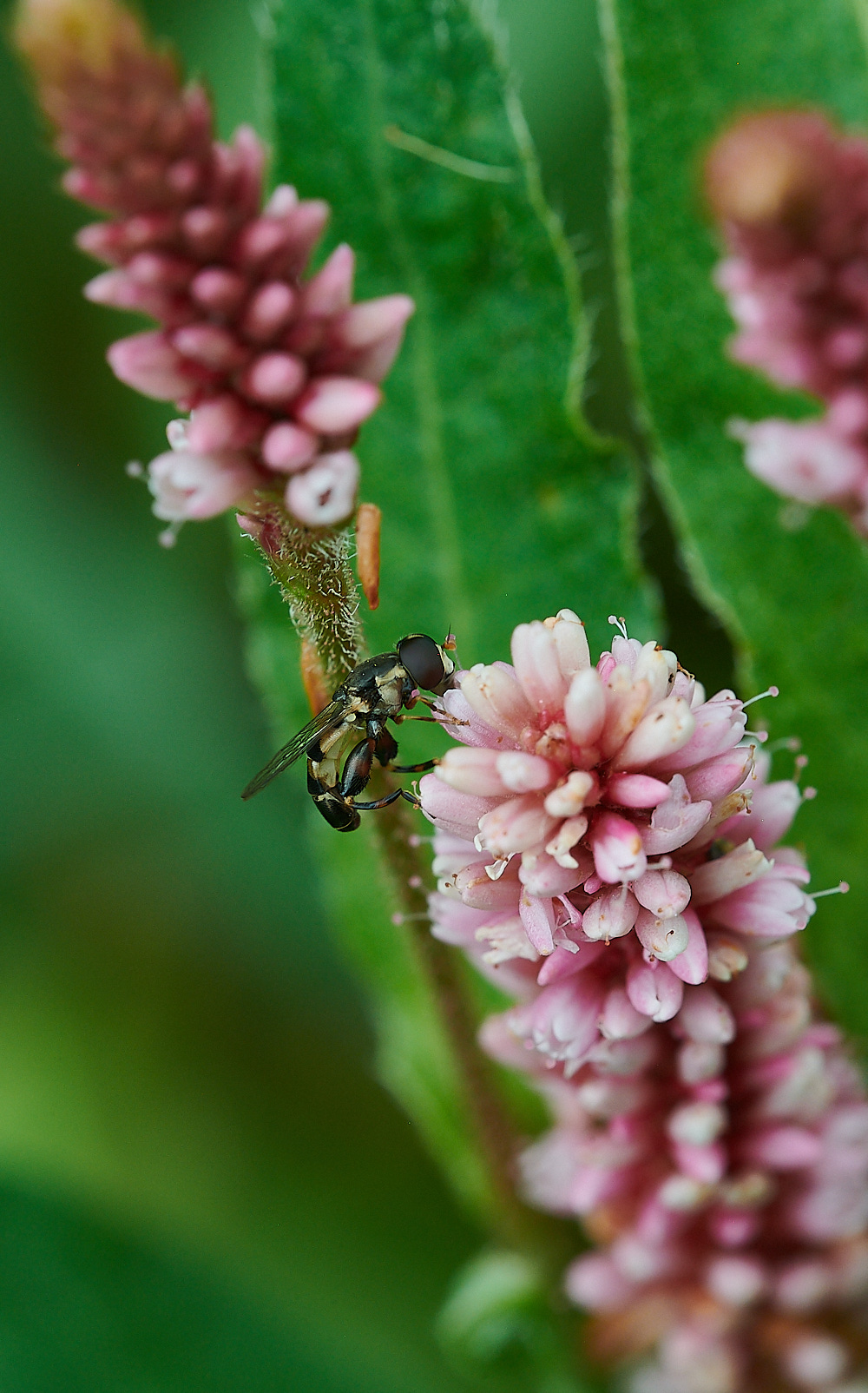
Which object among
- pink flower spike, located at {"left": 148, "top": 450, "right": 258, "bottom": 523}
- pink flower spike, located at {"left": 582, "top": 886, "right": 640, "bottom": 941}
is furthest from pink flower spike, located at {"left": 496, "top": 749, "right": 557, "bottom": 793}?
pink flower spike, located at {"left": 148, "top": 450, "right": 258, "bottom": 523}

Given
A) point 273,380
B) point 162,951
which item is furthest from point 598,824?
Answer: point 162,951

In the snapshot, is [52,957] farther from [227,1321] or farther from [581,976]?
[581,976]

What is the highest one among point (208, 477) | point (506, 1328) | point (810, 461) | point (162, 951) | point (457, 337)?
point (457, 337)

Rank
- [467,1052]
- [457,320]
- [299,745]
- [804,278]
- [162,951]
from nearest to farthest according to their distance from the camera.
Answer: [804,278], [299,745], [467,1052], [457,320], [162,951]

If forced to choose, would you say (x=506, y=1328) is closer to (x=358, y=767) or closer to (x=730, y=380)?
(x=358, y=767)

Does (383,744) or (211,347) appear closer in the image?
(211,347)

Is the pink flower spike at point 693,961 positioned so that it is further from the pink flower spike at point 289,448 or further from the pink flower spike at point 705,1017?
the pink flower spike at point 289,448

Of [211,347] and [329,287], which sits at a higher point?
[329,287]
